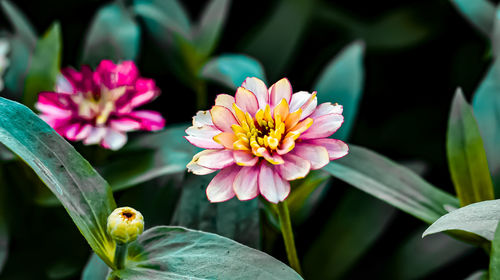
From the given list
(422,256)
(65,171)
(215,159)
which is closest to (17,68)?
(65,171)

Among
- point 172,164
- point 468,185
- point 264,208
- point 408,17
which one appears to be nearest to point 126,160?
point 172,164

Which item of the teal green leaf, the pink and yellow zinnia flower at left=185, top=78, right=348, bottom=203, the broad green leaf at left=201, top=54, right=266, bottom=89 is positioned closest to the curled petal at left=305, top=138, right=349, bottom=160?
the pink and yellow zinnia flower at left=185, top=78, right=348, bottom=203

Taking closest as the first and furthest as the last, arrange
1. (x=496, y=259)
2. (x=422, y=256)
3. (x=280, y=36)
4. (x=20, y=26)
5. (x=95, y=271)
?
(x=496, y=259)
(x=95, y=271)
(x=422, y=256)
(x=20, y=26)
(x=280, y=36)

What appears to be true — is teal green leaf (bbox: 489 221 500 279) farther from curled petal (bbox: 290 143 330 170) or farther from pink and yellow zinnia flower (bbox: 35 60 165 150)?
pink and yellow zinnia flower (bbox: 35 60 165 150)

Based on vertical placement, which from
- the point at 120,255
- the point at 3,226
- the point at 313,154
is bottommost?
the point at 3,226

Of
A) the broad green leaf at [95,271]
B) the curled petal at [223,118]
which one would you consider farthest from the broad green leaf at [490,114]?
the broad green leaf at [95,271]

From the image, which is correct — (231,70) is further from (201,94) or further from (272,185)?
(272,185)
